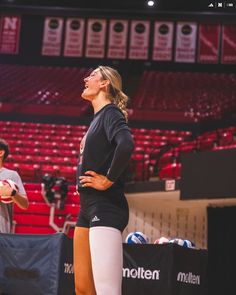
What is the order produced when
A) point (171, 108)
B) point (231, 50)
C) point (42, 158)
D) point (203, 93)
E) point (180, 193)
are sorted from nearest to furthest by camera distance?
point (180, 193)
point (42, 158)
point (171, 108)
point (203, 93)
point (231, 50)

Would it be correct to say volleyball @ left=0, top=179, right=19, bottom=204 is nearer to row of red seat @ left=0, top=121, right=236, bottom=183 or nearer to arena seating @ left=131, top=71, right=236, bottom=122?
row of red seat @ left=0, top=121, right=236, bottom=183

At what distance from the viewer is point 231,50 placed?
20562mm

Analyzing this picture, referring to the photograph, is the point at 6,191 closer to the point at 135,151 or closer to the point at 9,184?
the point at 9,184

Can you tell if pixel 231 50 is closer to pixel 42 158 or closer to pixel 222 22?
pixel 222 22

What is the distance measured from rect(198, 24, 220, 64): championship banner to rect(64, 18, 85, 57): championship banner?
4.49m

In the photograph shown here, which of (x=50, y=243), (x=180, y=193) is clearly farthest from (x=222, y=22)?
(x=50, y=243)

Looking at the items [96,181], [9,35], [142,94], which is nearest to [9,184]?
[96,181]

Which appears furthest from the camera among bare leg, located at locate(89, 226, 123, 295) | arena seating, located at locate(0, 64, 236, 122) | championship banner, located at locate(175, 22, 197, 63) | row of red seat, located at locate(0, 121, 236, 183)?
championship banner, located at locate(175, 22, 197, 63)

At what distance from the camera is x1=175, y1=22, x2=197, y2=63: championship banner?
67.8ft

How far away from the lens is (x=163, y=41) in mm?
20906

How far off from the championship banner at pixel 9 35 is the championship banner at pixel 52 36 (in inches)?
44.5

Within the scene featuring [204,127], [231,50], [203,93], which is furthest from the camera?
[231,50]

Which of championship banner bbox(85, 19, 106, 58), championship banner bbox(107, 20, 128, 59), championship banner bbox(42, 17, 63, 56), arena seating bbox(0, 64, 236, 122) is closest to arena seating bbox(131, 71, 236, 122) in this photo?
arena seating bbox(0, 64, 236, 122)

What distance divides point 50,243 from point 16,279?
41 centimetres
